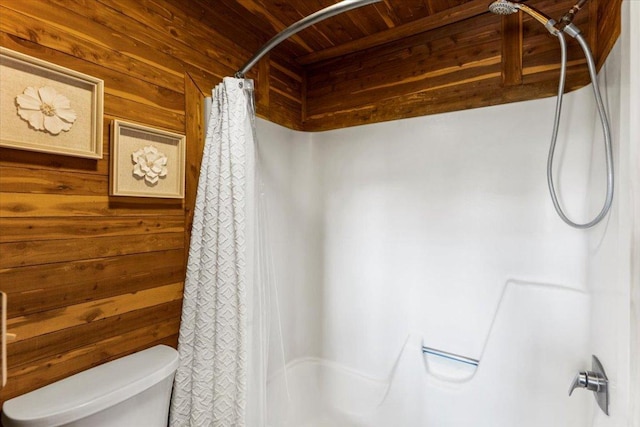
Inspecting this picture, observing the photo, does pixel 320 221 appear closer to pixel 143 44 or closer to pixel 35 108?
pixel 143 44

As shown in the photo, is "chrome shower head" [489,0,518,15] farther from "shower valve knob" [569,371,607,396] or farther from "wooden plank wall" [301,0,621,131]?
"shower valve knob" [569,371,607,396]

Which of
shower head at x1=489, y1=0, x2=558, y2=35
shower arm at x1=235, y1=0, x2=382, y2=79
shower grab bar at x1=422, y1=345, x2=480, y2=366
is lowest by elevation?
shower grab bar at x1=422, y1=345, x2=480, y2=366

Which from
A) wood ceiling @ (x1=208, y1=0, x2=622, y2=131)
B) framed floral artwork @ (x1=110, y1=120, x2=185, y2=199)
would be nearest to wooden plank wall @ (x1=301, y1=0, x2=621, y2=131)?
wood ceiling @ (x1=208, y1=0, x2=622, y2=131)

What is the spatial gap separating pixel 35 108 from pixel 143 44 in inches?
Answer: 19.8

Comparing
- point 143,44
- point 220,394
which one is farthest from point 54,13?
point 220,394

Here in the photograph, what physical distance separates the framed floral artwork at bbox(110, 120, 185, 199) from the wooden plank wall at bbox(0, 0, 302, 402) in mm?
37

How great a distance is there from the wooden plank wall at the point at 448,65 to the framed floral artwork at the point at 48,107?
4.39 ft

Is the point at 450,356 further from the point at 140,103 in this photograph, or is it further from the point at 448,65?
the point at 140,103

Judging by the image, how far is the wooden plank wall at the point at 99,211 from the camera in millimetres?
954

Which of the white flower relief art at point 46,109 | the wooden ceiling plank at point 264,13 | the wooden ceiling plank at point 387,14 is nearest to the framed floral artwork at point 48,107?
the white flower relief art at point 46,109

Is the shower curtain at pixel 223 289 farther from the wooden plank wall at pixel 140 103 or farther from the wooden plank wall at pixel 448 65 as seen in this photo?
the wooden plank wall at pixel 448 65

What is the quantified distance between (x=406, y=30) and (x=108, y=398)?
6.98ft

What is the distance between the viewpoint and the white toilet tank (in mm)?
861

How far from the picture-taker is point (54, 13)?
40.1 inches
